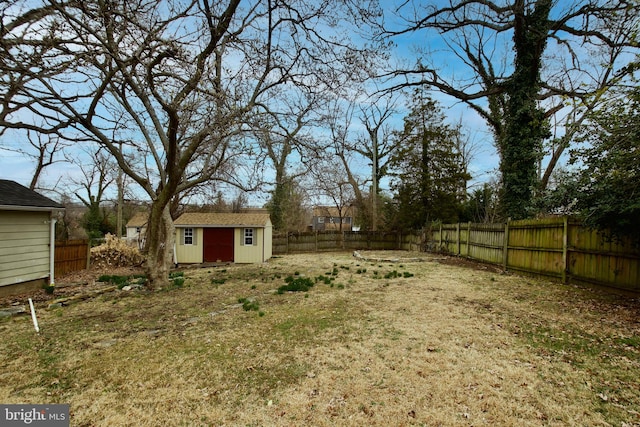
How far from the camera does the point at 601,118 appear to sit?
5.93 metres

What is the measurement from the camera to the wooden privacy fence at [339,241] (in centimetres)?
2064

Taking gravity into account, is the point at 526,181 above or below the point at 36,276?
above

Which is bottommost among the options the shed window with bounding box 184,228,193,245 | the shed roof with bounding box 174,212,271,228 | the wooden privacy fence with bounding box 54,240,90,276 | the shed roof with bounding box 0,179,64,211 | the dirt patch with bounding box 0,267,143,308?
the dirt patch with bounding box 0,267,143,308

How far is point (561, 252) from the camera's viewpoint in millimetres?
7832

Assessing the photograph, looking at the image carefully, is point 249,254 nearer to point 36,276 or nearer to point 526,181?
point 36,276

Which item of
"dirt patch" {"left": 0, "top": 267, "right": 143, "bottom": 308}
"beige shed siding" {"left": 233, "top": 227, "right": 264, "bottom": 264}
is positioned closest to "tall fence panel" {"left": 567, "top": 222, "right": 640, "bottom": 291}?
"dirt patch" {"left": 0, "top": 267, "right": 143, "bottom": 308}

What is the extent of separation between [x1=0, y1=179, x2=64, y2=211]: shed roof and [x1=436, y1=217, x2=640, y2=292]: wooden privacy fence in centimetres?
1266

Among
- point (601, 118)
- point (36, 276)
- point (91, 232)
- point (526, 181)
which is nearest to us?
point (601, 118)

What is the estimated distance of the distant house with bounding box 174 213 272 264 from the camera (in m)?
15.3

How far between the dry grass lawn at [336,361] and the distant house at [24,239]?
92.0 inches

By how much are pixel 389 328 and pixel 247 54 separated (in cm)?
536

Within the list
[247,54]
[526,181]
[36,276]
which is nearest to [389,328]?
[247,54]

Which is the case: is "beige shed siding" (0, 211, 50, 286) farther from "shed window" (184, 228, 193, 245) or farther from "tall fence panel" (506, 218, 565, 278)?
"tall fence panel" (506, 218, 565, 278)

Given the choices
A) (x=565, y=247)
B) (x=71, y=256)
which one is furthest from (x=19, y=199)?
(x=565, y=247)
